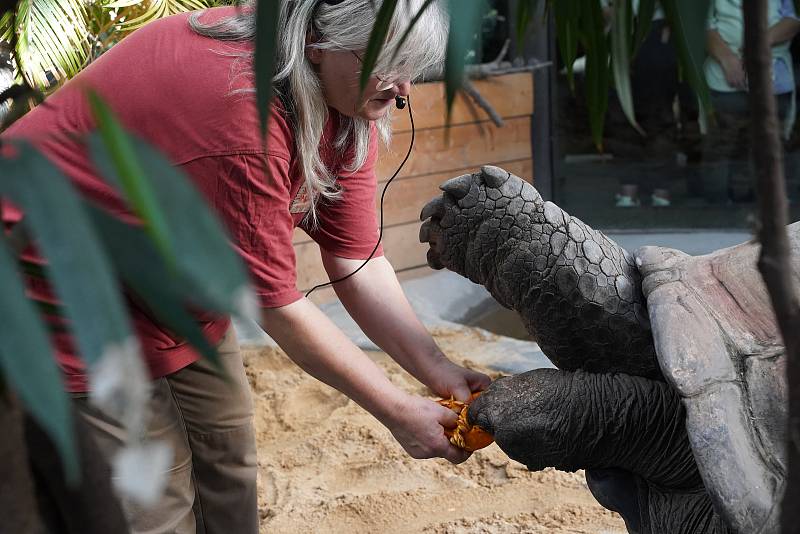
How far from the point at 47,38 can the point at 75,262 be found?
2.83m

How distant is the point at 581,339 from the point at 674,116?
3.47m

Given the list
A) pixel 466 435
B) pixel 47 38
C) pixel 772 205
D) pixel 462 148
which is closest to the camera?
pixel 772 205

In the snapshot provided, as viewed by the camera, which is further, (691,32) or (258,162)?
(258,162)

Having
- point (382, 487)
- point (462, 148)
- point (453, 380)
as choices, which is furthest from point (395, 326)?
point (462, 148)

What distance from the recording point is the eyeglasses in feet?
4.88

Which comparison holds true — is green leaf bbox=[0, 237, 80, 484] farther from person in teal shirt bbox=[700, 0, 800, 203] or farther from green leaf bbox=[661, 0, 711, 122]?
person in teal shirt bbox=[700, 0, 800, 203]

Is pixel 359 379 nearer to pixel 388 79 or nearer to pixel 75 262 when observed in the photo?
pixel 388 79

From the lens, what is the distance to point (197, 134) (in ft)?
4.82

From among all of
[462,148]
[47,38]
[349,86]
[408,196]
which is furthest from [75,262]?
[462,148]


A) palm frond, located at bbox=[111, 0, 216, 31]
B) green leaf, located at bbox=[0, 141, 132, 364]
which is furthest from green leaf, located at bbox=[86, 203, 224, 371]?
palm frond, located at bbox=[111, 0, 216, 31]

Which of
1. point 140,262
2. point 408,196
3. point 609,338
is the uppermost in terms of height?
point 140,262

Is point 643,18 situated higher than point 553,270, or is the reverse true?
point 643,18

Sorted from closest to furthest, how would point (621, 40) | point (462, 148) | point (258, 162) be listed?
point (621, 40)
point (258, 162)
point (462, 148)

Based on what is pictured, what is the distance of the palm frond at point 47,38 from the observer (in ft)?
9.57
